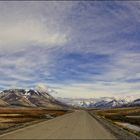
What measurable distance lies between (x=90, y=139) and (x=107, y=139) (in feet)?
4.61

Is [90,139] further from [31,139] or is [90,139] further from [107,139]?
[31,139]

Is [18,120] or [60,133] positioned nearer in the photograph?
[60,133]

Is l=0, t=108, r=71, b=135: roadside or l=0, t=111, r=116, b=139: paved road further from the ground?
l=0, t=108, r=71, b=135: roadside

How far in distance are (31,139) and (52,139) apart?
5.28 feet

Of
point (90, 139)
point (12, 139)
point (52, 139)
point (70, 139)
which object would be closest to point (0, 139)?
point (12, 139)

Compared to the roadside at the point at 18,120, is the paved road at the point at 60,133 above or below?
below

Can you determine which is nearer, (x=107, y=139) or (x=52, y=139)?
(x=52, y=139)

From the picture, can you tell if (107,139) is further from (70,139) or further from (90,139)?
(70,139)

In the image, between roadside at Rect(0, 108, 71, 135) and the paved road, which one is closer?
the paved road

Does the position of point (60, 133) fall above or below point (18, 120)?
below

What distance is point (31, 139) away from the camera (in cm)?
2288

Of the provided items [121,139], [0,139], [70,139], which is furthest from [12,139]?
[121,139]

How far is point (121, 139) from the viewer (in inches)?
1014

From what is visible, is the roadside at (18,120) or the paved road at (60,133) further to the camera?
the roadside at (18,120)
